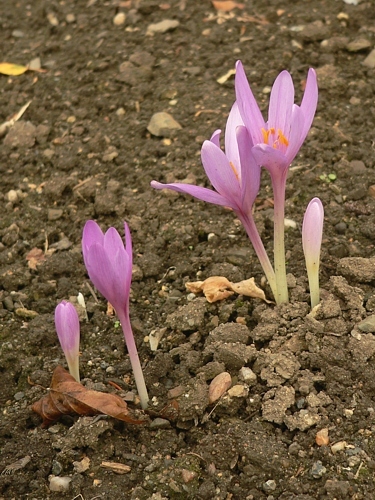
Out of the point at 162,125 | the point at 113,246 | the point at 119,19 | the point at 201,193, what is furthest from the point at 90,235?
the point at 119,19

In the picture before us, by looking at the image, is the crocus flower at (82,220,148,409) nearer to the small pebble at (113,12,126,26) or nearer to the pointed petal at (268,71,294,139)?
the pointed petal at (268,71,294,139)

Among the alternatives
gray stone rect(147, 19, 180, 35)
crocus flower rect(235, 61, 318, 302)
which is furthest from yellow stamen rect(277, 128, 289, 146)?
gray stone rect(147, 19, 180, 35)

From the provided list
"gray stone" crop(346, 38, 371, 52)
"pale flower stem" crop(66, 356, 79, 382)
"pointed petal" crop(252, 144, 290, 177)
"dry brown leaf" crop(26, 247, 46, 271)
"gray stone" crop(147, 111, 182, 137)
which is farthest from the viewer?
"gray stone" crop(346, 38, 371, 52)

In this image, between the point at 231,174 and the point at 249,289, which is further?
the point at 249,289

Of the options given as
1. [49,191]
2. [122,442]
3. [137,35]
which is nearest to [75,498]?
[122,442]

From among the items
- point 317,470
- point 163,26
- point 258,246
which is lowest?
point 317,470

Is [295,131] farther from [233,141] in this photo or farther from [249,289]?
[249,289]

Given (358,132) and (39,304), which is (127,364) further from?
(358,132)
